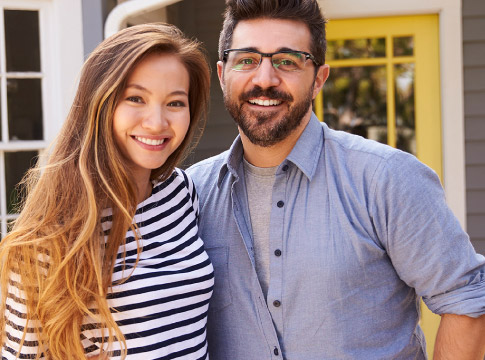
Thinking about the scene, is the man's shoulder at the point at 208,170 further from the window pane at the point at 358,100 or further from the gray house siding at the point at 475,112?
the gray house siding at the point at 475,112

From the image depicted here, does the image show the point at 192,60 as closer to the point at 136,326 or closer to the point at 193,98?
the point at 193,98

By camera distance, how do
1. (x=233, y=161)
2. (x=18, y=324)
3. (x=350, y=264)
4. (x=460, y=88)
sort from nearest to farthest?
(x=18, y=324)
(x=350, y=264)
(x=233, y=161)
(x=460, y=88)

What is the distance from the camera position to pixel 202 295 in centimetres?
189

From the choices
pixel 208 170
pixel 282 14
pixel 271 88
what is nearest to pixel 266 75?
pixel 271 88

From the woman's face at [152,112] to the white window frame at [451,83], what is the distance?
8.48 ft

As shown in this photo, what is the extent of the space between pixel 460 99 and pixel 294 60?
2446 millimetres

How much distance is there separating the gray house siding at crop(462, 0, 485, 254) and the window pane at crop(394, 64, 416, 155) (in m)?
0.35

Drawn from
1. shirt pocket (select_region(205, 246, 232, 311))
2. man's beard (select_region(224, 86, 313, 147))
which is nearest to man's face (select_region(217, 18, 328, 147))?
man's beard (select_region(224, 86, 313, 147))

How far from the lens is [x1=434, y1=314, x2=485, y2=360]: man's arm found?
181 centimetres

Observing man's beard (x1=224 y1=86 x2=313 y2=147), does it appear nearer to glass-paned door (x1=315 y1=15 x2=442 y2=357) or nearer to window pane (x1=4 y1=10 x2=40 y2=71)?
window pane (x1=4 y1=10 x2=40 y2=71)

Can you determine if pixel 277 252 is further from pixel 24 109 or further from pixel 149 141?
pixel 24 109

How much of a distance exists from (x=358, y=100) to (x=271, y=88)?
2.55 meters

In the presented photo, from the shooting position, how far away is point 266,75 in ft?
6.28

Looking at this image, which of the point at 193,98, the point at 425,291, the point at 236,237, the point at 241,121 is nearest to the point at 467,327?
the point at 425,291
